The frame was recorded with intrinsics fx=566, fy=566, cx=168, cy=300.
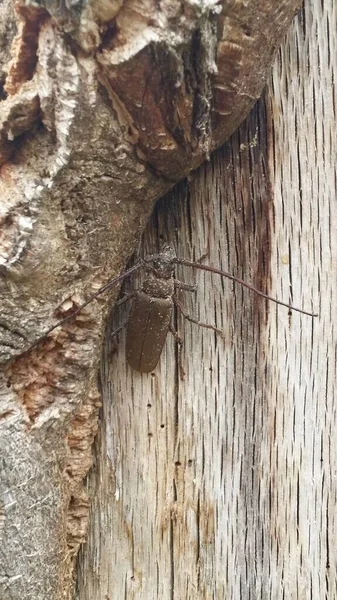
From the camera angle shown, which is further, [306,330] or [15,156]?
[306,330]

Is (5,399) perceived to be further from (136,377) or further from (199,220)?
(199,220)

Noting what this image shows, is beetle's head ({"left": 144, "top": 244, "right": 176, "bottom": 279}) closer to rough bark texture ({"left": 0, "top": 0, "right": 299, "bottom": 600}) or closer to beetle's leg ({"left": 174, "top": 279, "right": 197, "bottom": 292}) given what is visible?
beetle's leg ({"left": 174, "top": 279, "right": 197, "bottom": 292})

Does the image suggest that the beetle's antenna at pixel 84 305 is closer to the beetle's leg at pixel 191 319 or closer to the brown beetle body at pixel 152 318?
the brown beetle body at pixel 152 318

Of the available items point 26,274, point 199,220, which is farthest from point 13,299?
point 199,220

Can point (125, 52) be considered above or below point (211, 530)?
above

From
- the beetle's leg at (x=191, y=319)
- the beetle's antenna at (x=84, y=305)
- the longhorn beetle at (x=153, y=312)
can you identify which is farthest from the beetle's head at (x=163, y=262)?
the beetle's antenna at (x=84, y=305)

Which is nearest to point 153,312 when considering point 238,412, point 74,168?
point 238,412
